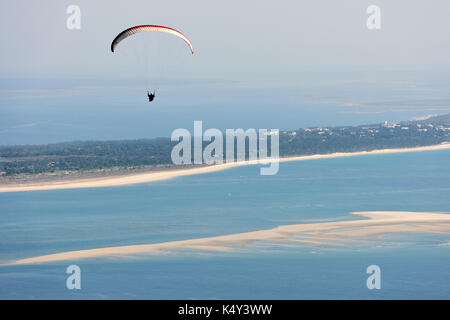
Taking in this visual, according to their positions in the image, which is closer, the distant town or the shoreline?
the shoreline

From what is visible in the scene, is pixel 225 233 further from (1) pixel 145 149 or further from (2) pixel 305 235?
(1) pixel 145 149

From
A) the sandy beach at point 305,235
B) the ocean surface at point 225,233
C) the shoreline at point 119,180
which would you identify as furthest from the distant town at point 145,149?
the sandy beach at point 305,235

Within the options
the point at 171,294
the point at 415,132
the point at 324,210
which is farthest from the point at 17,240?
the point at 415,132

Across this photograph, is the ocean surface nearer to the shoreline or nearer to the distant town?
the shoreline

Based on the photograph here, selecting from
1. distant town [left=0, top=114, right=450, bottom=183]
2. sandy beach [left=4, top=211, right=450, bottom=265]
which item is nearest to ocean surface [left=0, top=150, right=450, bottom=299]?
sandy beach [left=4, top=211, right=450, bottom=265]

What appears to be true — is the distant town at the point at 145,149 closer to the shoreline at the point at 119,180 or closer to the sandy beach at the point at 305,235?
the shoreline at the point at 119,180

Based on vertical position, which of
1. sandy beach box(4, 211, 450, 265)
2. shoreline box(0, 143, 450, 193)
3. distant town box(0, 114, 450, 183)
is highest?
distant town box(0, 114, 450, 183)
